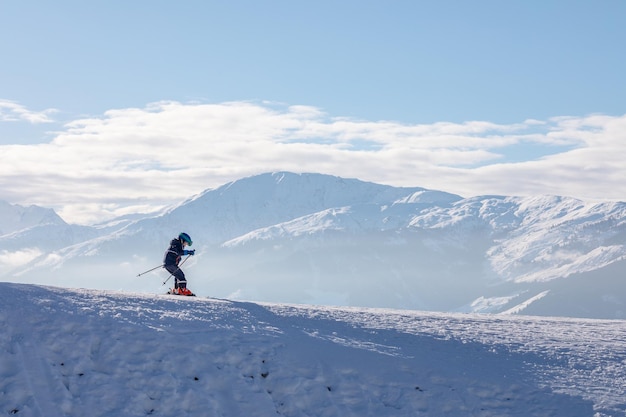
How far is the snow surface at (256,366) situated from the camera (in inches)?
600

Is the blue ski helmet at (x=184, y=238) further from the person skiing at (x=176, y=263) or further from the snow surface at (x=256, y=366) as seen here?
the snow surface at (x=256, y=366)

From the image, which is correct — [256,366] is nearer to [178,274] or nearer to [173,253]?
[178,274]

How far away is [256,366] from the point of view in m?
16.8

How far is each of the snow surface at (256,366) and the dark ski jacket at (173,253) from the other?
520cm

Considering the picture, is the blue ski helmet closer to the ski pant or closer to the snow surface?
the ski pant

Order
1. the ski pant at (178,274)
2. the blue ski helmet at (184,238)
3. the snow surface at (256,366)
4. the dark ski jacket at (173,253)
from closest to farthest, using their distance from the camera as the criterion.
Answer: the snow surface at (256,366)
the ski pant at (178,274)
the dark ski jacket at (173,253)
the blue ski helmet at (184,238)

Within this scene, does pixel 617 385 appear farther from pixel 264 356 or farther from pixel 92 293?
pixel 92 293

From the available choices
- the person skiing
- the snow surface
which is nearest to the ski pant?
the person skiing

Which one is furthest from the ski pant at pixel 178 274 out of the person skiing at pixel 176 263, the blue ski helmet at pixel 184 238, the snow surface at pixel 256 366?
the snow surface at pixel 256 366

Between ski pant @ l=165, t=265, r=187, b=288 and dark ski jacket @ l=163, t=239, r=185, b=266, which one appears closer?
ski pant @ l=165, t=265, r=187, b=288

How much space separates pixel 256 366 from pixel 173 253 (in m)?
10.6

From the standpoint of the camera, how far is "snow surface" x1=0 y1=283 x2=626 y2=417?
1524 centimetres

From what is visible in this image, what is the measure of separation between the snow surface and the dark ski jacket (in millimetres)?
5197

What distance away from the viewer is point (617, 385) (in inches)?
706
